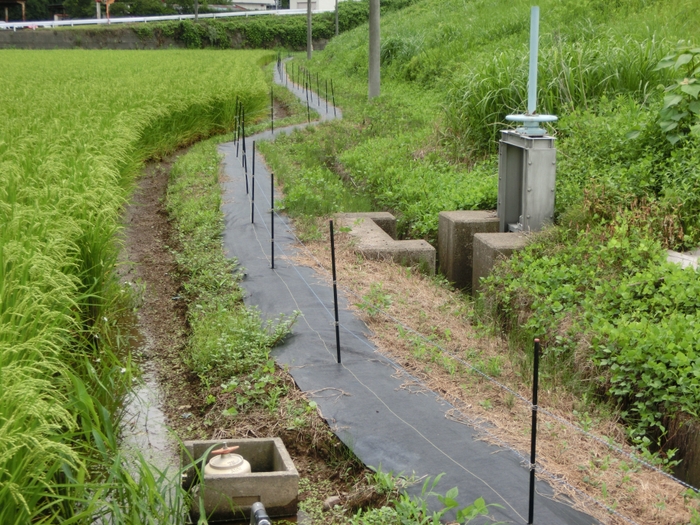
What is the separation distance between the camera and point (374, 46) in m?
17.2

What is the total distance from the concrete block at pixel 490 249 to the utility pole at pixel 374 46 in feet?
34.7

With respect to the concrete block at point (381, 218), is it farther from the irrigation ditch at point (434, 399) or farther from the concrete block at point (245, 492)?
the concrete block at point (245, 492)

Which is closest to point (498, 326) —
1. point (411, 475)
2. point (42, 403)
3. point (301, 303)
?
point (301, 303)

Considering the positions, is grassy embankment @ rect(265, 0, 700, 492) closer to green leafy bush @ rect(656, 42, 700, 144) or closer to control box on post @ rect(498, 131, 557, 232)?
green leafy bush @ rect(656, 42, 700, 144)

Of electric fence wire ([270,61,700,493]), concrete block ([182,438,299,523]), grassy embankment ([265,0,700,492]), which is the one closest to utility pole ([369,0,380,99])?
grassy embankment ([265,0,700,492])


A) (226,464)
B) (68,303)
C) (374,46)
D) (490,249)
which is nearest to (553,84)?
(490,249)

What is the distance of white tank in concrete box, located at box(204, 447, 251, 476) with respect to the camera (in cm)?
378

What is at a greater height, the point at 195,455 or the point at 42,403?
the point at 42,403

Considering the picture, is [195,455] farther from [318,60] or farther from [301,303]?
[318,60]

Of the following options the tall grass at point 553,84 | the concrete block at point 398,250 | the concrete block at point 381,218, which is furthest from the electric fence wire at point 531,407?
the tall grass at point 553,84

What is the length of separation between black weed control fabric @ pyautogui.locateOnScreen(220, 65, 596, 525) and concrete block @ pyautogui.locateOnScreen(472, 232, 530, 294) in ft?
4.95

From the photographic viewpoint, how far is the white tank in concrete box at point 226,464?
12.4ft

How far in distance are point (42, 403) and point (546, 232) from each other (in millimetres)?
5173

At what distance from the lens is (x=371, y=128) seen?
14438 millimetres
